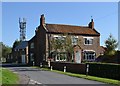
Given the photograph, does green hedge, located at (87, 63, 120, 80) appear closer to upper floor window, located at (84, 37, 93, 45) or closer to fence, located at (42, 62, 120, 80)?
fence, located at (42, 62, 120, 80)

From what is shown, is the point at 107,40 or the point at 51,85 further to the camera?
the point at 107,40

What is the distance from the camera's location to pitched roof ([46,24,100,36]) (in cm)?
6606

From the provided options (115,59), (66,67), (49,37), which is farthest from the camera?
(49,37)

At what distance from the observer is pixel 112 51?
67.1 metres

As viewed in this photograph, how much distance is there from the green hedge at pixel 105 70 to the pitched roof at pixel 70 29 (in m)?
29.9

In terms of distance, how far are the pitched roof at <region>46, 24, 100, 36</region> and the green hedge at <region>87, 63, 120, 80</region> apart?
29.9 meters

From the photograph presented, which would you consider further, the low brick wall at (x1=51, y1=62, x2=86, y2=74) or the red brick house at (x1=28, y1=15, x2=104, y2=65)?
the red brick house at (x1=28, y1=15, x2=104, y2=65)

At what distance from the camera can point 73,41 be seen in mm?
64125


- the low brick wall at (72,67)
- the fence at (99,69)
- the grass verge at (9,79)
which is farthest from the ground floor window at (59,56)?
the grass verge at (9,79)

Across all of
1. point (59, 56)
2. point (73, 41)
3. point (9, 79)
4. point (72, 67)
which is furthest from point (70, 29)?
point (9, 79)

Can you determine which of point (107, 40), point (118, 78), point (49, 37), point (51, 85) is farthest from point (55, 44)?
point (51, 85)

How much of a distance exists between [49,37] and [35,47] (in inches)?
321

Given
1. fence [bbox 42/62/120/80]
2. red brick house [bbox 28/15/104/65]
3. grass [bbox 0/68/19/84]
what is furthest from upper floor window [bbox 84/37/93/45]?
grass [bbox 0/68/19/84]

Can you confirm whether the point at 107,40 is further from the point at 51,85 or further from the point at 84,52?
the point at 51,85
